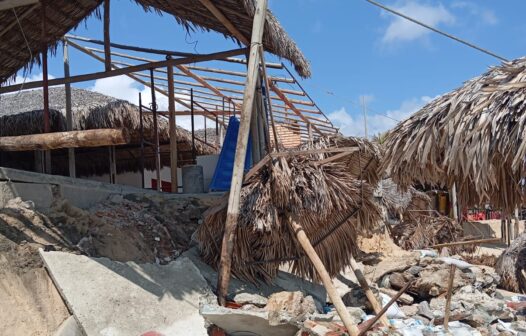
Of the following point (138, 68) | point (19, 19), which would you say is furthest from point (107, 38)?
point (19, 19)

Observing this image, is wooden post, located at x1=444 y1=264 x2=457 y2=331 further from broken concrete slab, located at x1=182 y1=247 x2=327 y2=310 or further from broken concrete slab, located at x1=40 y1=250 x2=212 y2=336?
broken concrete slab, located at x1=40 y1=250 x2=212 y2=336

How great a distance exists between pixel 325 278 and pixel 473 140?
2.07 meters

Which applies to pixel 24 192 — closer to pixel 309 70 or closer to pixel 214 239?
pixel 214 239

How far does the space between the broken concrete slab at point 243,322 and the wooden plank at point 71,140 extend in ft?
6.56

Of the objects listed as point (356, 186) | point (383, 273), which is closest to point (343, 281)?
point (383, 273)

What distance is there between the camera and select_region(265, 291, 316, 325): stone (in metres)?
4.79

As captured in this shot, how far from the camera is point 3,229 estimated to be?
4879 millimetres

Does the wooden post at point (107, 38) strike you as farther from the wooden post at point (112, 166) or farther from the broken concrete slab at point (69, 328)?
the broken concrete slab at point (69, 328)

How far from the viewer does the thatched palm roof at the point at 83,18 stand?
6629 millimetres

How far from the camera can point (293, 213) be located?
18.4 feet

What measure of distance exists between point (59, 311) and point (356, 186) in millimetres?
3705

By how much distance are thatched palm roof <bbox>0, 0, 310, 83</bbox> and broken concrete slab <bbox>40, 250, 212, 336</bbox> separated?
120 inches

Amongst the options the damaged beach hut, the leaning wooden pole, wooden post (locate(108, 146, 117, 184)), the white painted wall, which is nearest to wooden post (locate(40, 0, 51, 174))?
the damaged beach hut

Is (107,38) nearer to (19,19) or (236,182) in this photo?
(19,19)
